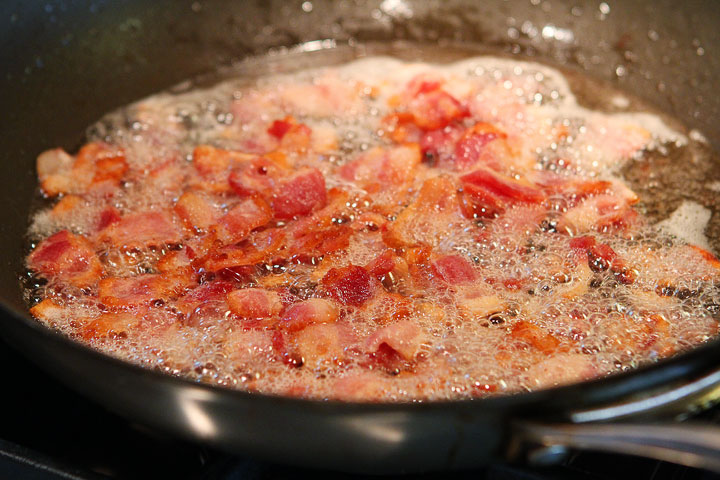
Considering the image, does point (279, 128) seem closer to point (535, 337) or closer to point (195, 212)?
point (195, 212)

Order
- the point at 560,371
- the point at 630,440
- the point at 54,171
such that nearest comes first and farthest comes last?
the point at 630,440 → the point at 560,371 → the point at 54,171

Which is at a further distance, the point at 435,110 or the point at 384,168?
the point at 435,110

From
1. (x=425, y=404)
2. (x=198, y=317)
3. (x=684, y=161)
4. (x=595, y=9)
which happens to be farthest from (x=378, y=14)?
(x=425, y=404)

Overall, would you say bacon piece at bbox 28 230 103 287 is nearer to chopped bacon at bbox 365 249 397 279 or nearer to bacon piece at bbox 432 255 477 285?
chopped bacon at bbox 365 249 397 279

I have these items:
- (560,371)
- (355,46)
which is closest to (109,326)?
(560,371)

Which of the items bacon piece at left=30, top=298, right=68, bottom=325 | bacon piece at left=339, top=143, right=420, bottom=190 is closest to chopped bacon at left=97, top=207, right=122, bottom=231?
bacon piece at left=30, top=298, right=68, bottom=325

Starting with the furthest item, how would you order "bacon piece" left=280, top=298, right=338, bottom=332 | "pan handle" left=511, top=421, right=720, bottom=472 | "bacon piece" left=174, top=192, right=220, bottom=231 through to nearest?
1. "bacon piece" left=174, top=192, right=220, bottom=231
2. "bacon piece" left=280, top=298, right=338, bottom=332
3. "pan handle" left=511, top=421, right=720, bottom=472
